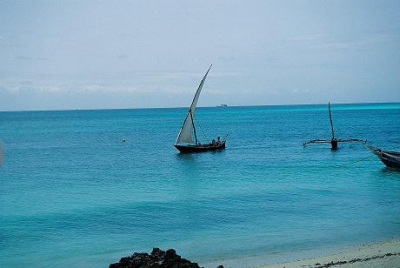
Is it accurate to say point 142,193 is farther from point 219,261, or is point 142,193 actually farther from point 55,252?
point 219,261

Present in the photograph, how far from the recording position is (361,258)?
14086 mm

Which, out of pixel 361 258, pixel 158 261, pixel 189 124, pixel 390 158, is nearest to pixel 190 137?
pixel 189 124

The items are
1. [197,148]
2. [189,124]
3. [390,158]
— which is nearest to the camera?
[390,158]

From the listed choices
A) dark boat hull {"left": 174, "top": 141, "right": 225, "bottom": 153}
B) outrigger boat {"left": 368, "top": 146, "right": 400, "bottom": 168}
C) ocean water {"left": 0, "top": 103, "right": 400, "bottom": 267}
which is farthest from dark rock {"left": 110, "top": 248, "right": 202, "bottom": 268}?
dark boat hull {"left": 174, "top": 141, "right": 225, "bottom": 153}

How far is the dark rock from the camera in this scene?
970cm

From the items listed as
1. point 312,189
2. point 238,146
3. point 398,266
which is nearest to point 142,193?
point 312,189

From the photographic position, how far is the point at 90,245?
696 inches

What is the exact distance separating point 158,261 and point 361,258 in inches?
278

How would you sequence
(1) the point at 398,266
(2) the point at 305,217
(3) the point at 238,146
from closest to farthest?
(1) the point at 398,266, (2) the point at 305,217, (3) the point at 238,146

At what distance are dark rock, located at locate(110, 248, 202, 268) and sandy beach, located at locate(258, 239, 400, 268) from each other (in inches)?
212

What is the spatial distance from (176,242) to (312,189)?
1205 centimetres

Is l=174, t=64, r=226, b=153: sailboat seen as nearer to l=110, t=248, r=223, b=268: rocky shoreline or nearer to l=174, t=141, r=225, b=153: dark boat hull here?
l=174, t=141, r=225, b=153: dark boat hull

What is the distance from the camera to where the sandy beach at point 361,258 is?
13273mm

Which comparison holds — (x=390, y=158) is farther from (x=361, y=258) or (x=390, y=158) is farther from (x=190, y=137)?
(x=361, y=258)
